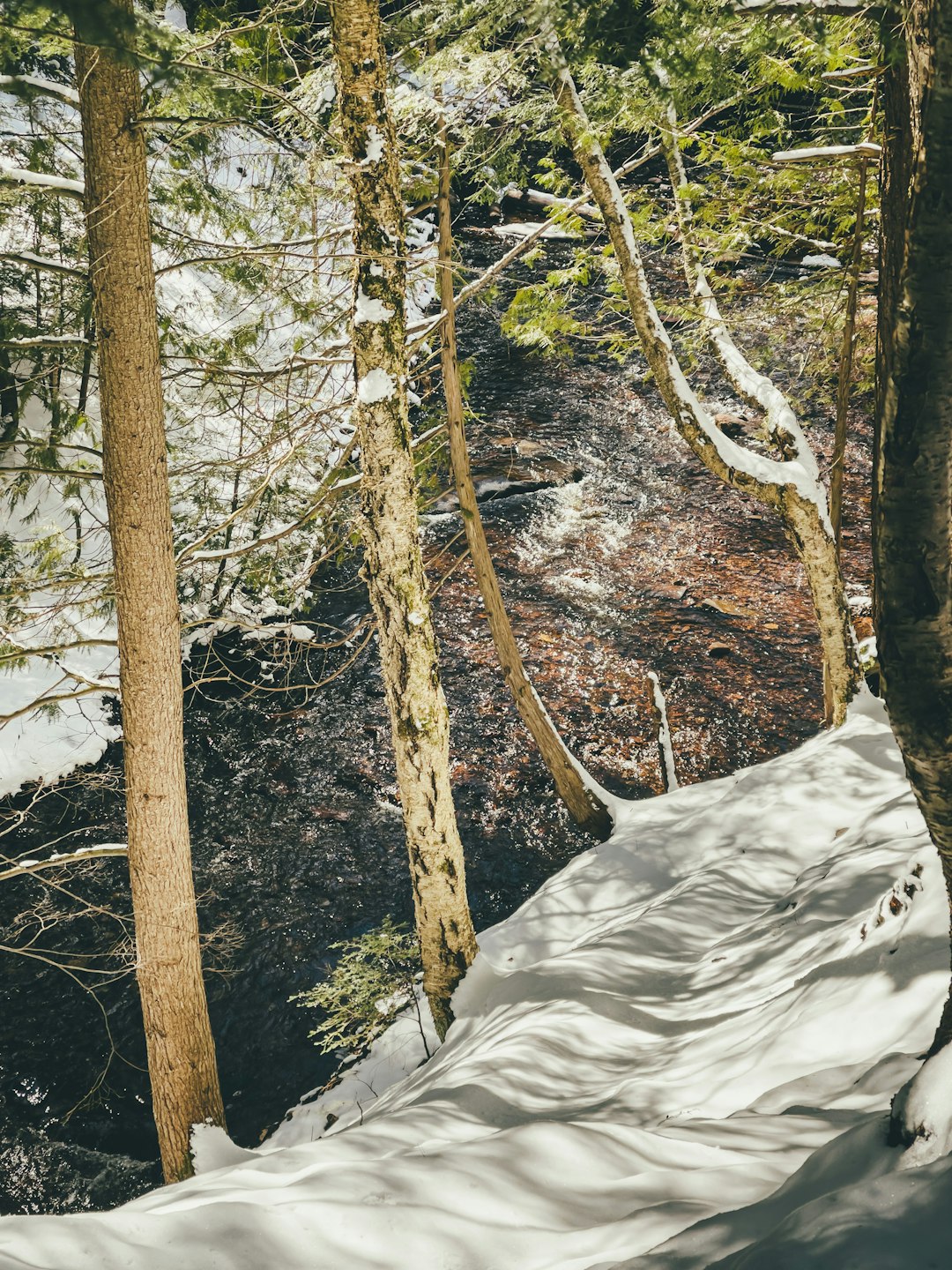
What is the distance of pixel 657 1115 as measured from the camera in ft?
9.25

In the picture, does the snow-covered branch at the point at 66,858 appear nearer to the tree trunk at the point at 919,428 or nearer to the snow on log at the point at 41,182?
the snow on log at the point at 41,182

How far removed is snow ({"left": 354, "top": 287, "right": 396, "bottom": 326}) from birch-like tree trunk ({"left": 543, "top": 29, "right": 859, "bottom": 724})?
3203mm

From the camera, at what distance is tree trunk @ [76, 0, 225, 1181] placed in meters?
3.58

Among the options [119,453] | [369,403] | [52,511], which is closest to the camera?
[119,453]

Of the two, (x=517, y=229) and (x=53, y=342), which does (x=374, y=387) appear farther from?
(x=517, y=229)

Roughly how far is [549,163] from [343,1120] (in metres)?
7.73

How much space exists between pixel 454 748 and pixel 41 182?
6.98 meters

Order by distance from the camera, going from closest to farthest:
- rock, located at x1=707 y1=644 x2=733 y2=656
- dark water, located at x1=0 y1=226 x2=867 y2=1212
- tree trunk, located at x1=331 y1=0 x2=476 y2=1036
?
1. tree trunk, located at x1=331 y1=0 x2=476 y2=1036
2. dark water, located at x1=0 y1=226 x2=867 y2=1212
3. rock, located at x1=707 y1=644 x2=733 y2=656

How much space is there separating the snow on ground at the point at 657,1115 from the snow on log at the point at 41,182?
393cm

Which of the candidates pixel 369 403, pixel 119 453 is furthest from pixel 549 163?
pixel 119 453

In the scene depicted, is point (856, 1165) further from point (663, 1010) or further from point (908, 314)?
point (663, 1010)

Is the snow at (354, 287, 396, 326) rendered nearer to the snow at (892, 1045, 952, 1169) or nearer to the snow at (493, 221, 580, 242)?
the snow at (892, 1045, 952, 1169)

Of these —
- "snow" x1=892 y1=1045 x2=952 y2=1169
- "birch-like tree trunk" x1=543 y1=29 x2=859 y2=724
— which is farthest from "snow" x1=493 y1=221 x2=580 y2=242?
"snow" x1=892 y1=1045 x2=952 y2=1169

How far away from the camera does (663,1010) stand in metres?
4.03
